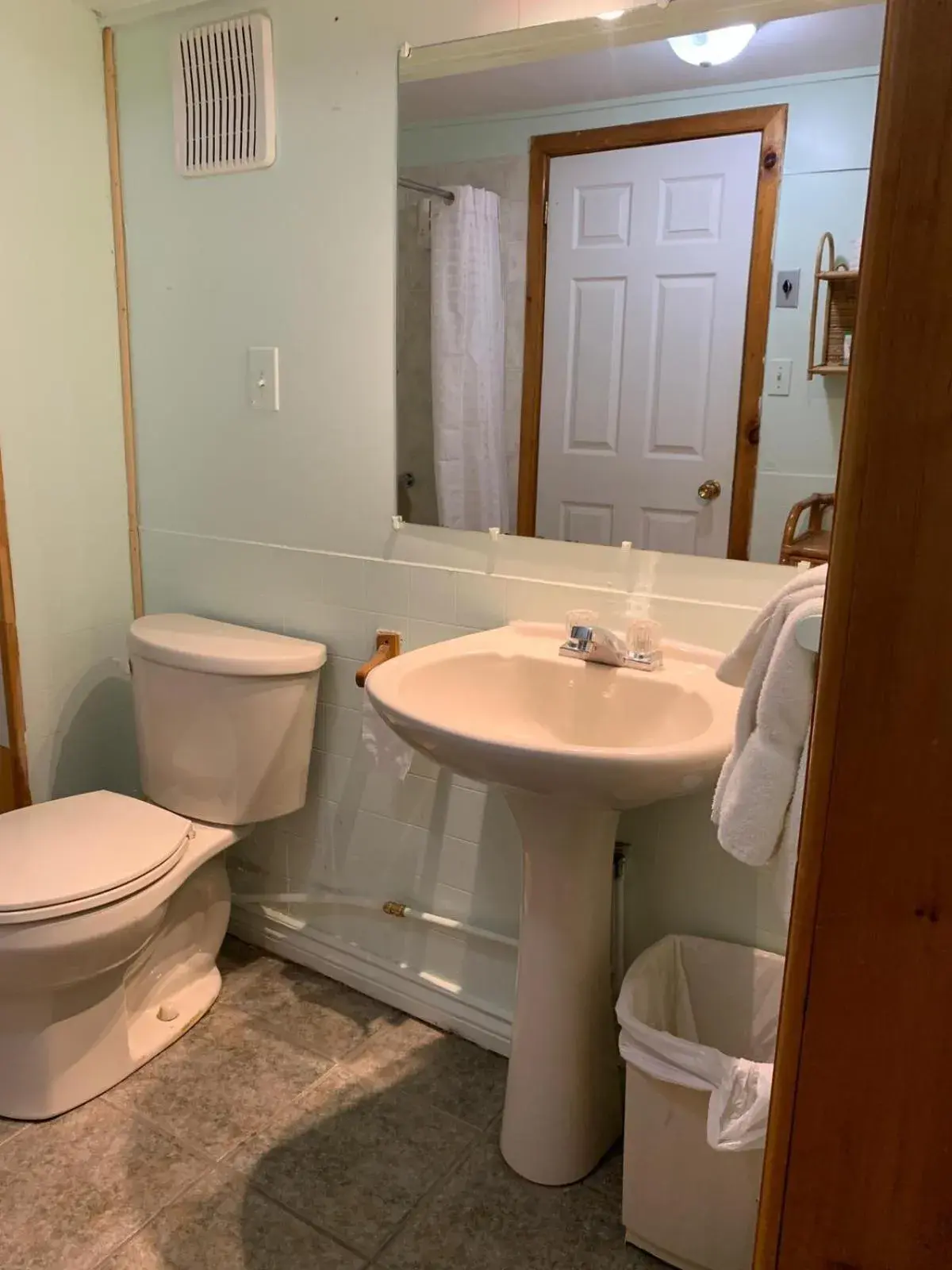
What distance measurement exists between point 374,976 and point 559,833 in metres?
0.81

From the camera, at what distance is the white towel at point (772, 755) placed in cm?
96

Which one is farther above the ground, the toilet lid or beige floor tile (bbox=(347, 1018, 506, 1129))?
the toilet lid

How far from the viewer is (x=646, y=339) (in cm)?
147

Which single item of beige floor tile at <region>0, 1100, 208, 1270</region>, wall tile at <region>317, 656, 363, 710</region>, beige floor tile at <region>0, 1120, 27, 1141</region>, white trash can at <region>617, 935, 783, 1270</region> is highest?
wall tile at <region>317, 656, 363, 710</region>

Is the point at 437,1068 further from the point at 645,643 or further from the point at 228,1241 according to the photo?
the point at 645,643

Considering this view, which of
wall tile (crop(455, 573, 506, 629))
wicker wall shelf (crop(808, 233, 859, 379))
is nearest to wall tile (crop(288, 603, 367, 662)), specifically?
wall tile (crop(455, 573, 506, 629))

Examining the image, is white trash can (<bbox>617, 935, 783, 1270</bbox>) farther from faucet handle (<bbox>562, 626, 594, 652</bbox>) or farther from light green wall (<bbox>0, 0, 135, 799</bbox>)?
light green wall (<bbox>0, 0, 135, 799</bbox>)

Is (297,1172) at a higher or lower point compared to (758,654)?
lower

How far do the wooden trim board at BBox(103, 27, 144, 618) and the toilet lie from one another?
8.5 inches

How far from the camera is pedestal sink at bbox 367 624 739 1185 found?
4.58ft

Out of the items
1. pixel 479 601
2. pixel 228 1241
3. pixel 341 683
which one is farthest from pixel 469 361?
pixel 228 1241

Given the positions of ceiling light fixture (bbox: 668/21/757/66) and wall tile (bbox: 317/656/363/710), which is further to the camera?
wall tile (bbox: 317/656/363/710)

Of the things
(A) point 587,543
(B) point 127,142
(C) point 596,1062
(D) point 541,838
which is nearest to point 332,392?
(A) point 587,543

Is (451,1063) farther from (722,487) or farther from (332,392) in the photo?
(332,392)
